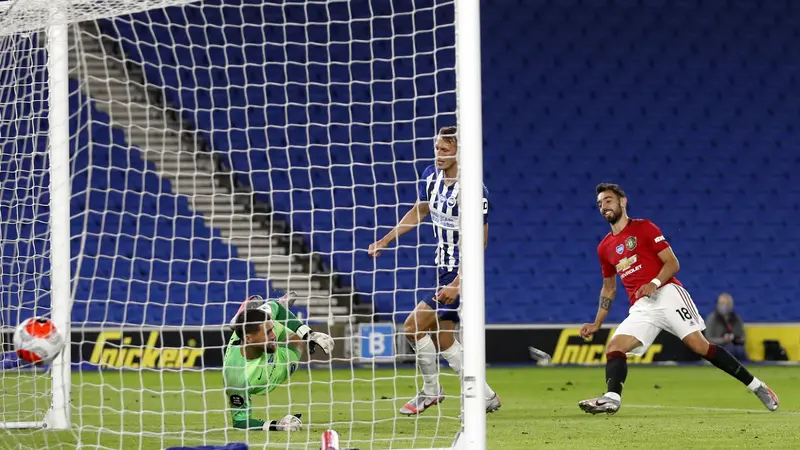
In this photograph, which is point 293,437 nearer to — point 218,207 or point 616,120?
point 218,207

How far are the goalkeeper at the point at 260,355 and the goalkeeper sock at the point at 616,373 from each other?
199cm

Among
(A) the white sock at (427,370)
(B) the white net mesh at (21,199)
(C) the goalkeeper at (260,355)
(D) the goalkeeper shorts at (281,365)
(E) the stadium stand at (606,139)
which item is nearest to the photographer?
(C) the goalkeeper at (260,355)

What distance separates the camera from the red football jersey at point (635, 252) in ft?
26.9

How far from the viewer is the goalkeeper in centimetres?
674

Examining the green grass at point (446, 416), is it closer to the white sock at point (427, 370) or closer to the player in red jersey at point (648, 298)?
the white sock at point (427, 370)

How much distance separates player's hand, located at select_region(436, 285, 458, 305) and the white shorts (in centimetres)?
142

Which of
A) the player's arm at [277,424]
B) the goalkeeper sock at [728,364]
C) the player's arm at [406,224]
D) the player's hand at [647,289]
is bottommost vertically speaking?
the player's arm at [277,424]

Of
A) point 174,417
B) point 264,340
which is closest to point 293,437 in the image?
point 264,340

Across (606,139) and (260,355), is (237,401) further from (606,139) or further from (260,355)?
(606,139)

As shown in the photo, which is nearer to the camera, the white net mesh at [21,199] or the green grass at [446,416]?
the green grass at [446,416]

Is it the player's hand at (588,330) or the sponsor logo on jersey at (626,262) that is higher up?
the sponsor logo on jersey at (626,262)

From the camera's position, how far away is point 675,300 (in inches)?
322

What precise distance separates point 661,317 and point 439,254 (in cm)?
171

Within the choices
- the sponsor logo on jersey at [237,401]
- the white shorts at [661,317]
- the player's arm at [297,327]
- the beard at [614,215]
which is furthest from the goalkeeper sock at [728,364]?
the sponsor logo on jersey at [237,401]
